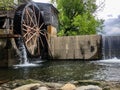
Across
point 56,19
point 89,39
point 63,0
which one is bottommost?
point 89,39

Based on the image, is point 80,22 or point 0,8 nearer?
point 0,8

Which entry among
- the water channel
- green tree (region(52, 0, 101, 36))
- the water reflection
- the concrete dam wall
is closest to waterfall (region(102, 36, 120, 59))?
the concrete dam wall

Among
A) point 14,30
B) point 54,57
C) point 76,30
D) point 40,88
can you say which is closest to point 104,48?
point 54,57

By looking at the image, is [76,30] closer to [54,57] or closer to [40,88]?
[54,57]

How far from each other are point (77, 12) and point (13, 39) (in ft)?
58.7

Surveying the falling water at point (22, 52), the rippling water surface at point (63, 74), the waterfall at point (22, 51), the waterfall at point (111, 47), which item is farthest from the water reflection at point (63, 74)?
the waterfall at point (111, 47)

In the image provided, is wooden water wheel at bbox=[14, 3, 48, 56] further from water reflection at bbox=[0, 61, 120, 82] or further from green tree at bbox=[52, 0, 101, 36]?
green tree at bbox=[52, 0, 101, 36]

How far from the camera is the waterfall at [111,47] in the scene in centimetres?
2488

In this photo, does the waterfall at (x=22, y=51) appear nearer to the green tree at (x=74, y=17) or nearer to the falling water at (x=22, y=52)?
the falling water at (x=22, y=52)

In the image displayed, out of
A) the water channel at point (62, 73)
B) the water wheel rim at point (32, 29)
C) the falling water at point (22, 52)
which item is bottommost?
the water channel at point (62, 73)

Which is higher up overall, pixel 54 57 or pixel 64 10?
pixel 64 10

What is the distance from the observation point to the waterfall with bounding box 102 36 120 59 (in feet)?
81.6

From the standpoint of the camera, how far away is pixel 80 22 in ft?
112

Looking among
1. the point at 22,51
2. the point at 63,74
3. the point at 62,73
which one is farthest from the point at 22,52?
the point at 63,74
